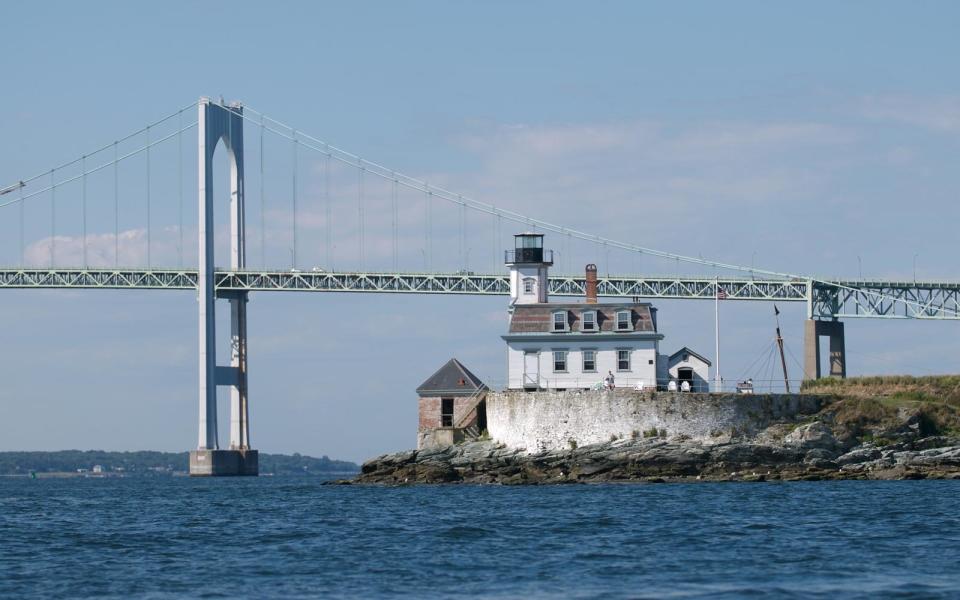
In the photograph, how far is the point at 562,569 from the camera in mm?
26328

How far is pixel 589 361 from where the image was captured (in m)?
50.2

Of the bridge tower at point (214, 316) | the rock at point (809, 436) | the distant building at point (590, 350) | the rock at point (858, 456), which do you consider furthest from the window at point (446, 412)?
the bridge tower at point (214, 316)

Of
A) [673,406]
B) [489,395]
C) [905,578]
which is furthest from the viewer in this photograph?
[489,395]

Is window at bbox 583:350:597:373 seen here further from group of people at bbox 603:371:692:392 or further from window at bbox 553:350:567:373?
window at bbox 553:350:567:373

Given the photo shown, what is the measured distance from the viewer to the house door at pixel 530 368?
50.6 m

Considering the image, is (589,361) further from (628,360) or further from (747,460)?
(747,460)

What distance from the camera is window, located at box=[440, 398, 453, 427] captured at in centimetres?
5662

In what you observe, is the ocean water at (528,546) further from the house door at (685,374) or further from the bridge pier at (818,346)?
the bridge pier at (818,346)

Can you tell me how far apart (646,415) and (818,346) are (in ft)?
146

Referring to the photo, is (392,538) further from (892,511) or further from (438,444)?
(438,444)

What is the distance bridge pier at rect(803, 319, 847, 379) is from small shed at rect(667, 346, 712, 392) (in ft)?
104

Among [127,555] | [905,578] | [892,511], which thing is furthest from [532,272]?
[905,578]

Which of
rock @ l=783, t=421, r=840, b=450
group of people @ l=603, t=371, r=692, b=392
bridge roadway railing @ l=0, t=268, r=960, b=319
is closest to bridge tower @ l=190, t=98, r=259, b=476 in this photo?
bridge roadway railing @ l=0, t=268, r=960, b=319

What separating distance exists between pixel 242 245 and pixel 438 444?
3897cm
